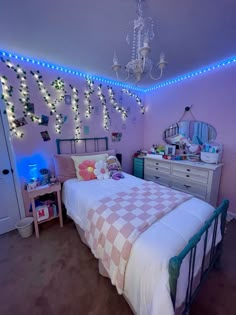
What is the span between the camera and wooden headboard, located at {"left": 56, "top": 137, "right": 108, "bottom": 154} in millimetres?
2645

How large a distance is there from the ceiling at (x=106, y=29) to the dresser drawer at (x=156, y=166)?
1.82m

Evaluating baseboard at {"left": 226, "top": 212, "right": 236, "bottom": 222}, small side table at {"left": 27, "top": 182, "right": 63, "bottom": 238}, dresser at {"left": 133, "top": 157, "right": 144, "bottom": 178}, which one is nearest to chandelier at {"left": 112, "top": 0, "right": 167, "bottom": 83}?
small side table at {"left": 27, "top": 182, "right": 63, "bottom": 238}

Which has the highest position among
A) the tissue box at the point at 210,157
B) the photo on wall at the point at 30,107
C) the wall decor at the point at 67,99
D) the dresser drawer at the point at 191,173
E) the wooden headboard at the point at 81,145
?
the wall decor at the point at 67,99

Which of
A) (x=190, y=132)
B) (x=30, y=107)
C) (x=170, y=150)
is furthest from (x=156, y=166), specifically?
(x=30, y=107)

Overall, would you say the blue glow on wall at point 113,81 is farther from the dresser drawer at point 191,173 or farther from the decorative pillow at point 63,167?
the dresser drawer at point 191,173

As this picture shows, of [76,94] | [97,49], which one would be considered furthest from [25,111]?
[97,49]

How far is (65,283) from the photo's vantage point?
1501 mm

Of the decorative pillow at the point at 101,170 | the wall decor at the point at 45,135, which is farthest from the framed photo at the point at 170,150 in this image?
the wall decor at the point at 45,135

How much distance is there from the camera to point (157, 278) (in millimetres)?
938

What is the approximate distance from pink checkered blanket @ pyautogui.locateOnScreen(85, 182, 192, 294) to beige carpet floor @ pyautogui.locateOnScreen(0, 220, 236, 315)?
0.31 metres

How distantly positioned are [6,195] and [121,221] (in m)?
1.90

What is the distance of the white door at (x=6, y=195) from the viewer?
2127 mm

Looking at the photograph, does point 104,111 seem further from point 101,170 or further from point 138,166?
point 138,166

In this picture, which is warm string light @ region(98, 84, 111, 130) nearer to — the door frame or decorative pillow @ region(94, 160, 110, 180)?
decorative pillow @ region(94, 160, 110, 180)
